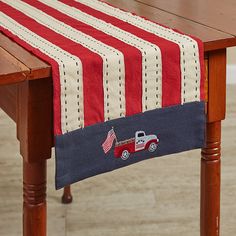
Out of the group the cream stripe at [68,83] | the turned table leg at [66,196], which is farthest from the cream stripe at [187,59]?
the turned table leg at [66,196]

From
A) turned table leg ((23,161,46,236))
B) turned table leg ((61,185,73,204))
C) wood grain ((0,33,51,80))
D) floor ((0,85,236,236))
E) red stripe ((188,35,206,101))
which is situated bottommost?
floor ((0,85,236,236))

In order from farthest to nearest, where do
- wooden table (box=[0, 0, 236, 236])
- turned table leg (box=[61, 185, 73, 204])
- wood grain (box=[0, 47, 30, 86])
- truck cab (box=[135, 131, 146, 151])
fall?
1. turned table leg (box=[61, 185, 73, 204])
2. truck cab (box=[135, 131, 146, 151])
3. wooden table (box=[0, 0, 236, 236])
4. wood grain (box=[0, 47, 30, 86])

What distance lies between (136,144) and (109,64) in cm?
18

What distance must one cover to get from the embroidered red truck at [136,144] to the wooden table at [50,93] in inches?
5.3

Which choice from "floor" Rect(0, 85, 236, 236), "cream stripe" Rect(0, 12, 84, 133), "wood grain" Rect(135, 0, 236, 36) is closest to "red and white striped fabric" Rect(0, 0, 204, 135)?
"cream stripe" Rect(0, 12, 84, 133)

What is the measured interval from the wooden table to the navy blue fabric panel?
0.18 feet

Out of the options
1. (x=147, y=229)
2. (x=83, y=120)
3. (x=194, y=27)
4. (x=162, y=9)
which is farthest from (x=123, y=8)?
(x=147, y=229)

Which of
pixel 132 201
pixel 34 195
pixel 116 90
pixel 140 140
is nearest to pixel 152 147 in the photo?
pixel 140 140

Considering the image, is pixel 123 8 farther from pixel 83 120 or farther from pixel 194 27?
pixel 83 120

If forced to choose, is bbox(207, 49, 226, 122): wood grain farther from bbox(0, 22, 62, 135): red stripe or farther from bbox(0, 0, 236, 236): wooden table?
bbox(0, 22, 62, 135): red stripe

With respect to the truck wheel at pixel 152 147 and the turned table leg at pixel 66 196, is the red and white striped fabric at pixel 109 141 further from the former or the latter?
the turned table leg at pixel 66 196

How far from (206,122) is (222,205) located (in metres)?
0.77

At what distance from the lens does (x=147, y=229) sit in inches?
83.0

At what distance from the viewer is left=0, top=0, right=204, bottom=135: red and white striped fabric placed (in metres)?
1.27
